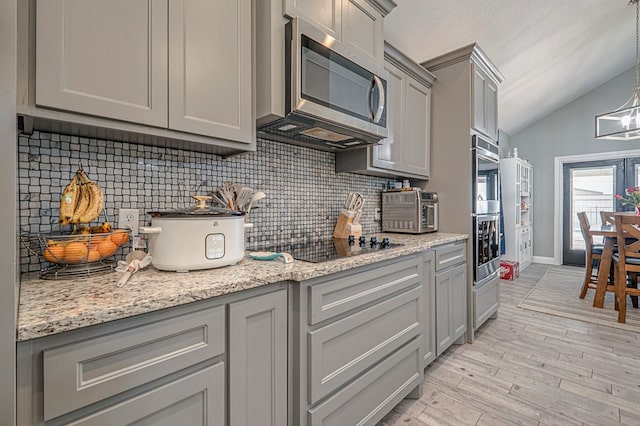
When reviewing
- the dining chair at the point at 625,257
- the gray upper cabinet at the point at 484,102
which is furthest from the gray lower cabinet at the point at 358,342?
the dining chair at the point at 625,257

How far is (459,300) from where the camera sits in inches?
91.6

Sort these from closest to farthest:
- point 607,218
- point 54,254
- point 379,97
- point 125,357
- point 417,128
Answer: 1. point 125,357
2. point 54,254
3. point 379,97
4. point 417,128
5. point 607,218

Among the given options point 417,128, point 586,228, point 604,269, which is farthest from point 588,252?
point 417,128

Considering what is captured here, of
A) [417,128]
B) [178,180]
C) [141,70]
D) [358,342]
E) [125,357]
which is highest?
[417,128]

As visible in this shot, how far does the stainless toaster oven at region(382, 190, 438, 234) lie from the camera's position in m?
2.36

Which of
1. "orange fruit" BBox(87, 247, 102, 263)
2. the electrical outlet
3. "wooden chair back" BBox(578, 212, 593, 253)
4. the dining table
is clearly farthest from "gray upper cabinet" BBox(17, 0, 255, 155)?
"wooden chair back" BBox(578, 212, 593, 253)

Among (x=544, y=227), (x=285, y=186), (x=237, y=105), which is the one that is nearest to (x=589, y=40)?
(x=544, y=227)

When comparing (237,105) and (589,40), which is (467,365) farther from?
(589,40)

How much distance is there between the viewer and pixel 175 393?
795mm

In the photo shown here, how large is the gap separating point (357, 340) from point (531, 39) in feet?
12.7

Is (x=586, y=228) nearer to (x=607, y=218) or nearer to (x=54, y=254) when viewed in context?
(x=607, y=218)

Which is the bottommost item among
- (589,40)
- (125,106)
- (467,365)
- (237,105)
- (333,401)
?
(467,365)

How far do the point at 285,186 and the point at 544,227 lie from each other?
6.08 meters

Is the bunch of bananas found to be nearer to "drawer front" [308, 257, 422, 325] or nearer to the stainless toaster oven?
"drawer front" [308, 257, 422, 325]
